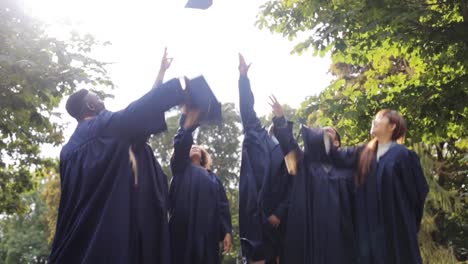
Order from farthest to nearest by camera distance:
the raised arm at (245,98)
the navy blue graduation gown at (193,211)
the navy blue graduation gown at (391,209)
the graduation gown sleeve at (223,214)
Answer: the raised arm at (245,98) < the graduation gown sleeve at (223,214) < the navy blue graduation gown at (193,211) < the navy blue graduation gown at (391,209)

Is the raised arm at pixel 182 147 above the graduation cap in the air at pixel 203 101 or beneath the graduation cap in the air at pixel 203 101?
beneath

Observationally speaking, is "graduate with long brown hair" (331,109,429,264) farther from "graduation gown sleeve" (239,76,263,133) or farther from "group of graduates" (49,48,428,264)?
"graduation gown sleeve" (239,76,263,133)

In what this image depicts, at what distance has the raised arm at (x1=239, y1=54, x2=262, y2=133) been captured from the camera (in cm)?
505

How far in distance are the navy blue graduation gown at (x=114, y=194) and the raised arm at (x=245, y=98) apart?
4.84 feet

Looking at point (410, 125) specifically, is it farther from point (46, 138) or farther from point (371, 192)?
point (46, 138)

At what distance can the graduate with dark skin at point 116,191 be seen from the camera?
3514 millimetres

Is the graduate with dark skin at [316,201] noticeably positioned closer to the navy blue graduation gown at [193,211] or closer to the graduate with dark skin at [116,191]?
the navy blue graduation gown at [193,211]

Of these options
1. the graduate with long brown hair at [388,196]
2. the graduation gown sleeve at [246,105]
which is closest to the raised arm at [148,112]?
the graduation gown sleeve at [246,105]

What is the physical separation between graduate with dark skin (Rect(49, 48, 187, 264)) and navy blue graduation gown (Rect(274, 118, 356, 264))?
1232 mm

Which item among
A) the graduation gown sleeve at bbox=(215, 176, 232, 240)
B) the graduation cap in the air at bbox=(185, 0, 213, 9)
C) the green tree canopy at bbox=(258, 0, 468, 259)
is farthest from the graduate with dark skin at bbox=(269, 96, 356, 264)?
the green tree canopy at bbox=(258, 0, 468, 259)

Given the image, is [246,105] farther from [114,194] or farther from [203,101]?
[114,194]

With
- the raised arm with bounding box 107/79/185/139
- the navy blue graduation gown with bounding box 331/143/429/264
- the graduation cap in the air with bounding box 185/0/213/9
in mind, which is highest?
the graduation cap in the air with bounding box 185/0/213/9

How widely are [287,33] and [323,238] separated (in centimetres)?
440

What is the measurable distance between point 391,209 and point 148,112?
218 cm
